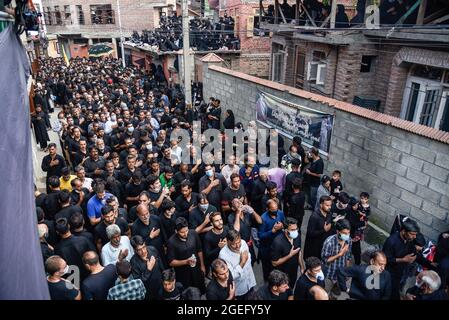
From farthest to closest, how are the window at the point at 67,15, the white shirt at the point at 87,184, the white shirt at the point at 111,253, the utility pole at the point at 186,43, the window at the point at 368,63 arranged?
the window at the point at 67,15, the utility pole at the point at 186,43, the window at the point at 368,63, the white shirt at the point at 87,184, the white shirt at the point at 111,253

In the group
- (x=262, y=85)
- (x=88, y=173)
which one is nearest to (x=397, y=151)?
(x=262, y=85)

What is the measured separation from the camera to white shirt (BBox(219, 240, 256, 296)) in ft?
14.6

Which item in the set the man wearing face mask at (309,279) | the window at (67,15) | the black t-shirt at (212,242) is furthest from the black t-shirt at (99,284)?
the window at (67,15)

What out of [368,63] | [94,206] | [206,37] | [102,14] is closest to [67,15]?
[102,14]

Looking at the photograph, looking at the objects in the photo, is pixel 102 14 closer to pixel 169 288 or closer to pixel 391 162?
pixel 391 162

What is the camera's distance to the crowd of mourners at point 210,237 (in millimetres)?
3857

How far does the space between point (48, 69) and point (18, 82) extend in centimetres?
2381

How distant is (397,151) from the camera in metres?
6.43

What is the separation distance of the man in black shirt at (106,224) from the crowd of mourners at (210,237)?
14mm

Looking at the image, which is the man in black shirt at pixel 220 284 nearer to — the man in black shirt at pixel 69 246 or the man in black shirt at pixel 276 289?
the man in black shirt at pixel 276 289

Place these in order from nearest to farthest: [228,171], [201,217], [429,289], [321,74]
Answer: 1. [429,289]
2. [201,217]
3. [228,171]
4. [321,74]

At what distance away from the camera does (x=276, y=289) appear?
3.73 metres

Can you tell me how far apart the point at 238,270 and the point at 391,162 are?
12.5 feet

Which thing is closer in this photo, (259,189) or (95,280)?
(95,280)
